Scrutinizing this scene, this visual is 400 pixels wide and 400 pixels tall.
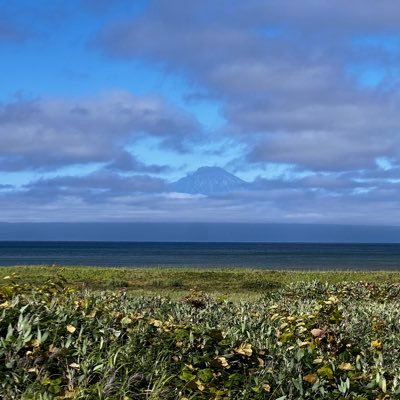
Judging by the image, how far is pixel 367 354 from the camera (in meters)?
8.88

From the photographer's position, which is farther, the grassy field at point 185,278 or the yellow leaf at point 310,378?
the grassy field at point 185,278

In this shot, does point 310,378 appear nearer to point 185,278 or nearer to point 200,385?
point 200,385

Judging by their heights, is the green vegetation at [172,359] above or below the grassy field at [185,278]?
above

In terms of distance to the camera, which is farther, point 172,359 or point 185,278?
point 185,278

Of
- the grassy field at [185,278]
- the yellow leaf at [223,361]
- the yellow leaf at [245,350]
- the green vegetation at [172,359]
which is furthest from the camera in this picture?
the grassy field at [185,278]

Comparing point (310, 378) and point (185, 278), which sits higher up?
point (310, 378)

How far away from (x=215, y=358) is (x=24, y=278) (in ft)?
95.7

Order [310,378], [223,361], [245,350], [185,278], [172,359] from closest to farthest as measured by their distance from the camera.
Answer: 1. [310,378]
2. [223,361]
3. [245,350]
4. [172,359]
5. [185,278]

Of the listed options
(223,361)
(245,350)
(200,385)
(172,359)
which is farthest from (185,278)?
(200,385)

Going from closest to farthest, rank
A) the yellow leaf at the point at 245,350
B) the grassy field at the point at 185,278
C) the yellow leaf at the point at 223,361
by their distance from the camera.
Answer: the yellow leaf at the point at 223,361
the yellow leaf at the point at 245,350
the grassy field at the point at 185,278

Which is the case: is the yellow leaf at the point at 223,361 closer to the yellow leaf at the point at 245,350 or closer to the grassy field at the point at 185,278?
the yellow leaf at the point at 245,350

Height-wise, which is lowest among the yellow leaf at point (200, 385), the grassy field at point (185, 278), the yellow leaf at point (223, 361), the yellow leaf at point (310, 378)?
the grassy field at point (185, 278)

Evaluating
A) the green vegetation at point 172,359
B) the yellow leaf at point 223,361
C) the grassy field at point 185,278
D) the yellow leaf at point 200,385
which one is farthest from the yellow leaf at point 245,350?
the grassy field at point 185,278

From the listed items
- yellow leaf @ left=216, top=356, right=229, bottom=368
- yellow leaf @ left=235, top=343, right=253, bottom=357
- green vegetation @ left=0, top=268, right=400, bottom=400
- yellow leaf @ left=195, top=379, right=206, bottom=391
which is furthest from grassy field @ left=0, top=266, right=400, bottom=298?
yellow leaf @ left=195, top=379, right=206, bottom=391
